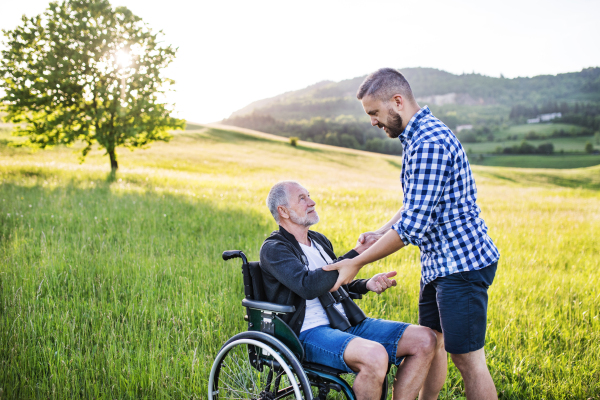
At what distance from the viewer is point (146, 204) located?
31.8ft

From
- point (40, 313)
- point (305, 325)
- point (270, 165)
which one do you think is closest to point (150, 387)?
point (305, 325)

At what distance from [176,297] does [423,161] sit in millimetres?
3376

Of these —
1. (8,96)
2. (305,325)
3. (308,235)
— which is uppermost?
(8,96)

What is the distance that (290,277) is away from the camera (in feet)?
8.40

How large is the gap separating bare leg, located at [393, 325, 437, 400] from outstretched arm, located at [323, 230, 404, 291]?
62 cm

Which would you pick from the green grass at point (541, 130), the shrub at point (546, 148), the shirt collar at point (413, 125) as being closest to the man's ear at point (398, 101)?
the shirt collar at point (413, 125)

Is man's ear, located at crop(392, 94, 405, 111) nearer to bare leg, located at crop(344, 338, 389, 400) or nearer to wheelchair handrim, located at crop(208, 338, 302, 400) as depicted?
A: bare leg, located at crop(344, 338, 389, 400)

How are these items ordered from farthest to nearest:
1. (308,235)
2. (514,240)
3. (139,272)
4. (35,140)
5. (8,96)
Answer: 1. (35,140)
2. (8,96)
3. (514,240)
4. (139,272)
5. (308,235)

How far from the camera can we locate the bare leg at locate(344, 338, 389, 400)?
2.33 metres

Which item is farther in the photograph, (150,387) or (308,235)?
(308,235)

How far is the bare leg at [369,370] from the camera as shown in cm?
233

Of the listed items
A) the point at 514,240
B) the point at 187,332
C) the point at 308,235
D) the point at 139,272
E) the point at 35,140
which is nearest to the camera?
the point at 308,235

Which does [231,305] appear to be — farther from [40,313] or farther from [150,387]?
[40,313]

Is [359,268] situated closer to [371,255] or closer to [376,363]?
[371,255]
